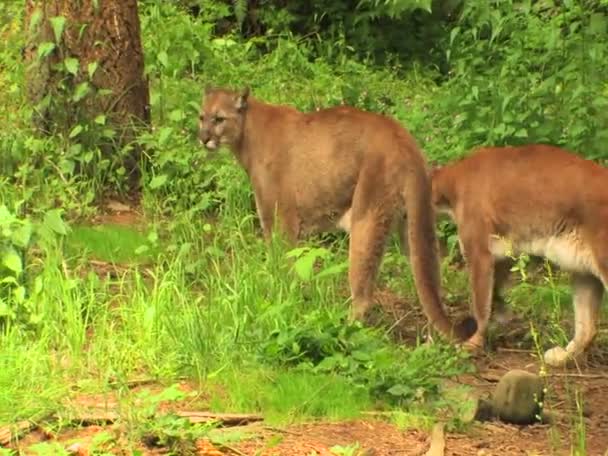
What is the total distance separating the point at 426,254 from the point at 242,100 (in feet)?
6.71

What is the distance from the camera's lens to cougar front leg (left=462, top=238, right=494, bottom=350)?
814 centimetres

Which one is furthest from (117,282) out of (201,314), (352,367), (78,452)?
(78,452)

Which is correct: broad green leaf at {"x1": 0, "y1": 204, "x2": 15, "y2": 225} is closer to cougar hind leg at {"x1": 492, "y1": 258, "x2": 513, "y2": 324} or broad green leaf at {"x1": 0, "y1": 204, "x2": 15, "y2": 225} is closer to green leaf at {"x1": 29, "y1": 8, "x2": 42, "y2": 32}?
cougar hind leg at {"x1": 492, "y1": 258, "x2": 513, "y2": 324}

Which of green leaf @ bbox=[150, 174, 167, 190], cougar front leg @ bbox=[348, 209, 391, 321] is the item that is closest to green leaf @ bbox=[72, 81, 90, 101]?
green leaf @ bbox=[150, 174, 167, 190]

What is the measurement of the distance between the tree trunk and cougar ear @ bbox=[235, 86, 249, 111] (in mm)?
1466

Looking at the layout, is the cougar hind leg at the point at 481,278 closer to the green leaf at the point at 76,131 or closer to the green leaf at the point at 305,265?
the green leaf at the point at 305,265

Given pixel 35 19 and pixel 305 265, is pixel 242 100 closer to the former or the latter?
pixel 35 19

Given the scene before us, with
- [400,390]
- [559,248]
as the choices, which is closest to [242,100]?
[559,248]

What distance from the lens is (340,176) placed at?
8.80 metres

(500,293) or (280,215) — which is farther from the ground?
(280,215)

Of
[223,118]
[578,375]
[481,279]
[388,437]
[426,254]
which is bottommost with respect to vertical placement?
[578,375]

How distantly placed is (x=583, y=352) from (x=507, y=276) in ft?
2.44

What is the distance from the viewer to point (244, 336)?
23.9 ft

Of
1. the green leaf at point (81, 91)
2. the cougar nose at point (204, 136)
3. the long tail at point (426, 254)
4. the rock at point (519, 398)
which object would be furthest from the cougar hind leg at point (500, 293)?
the green leaf at point (81, 91)
